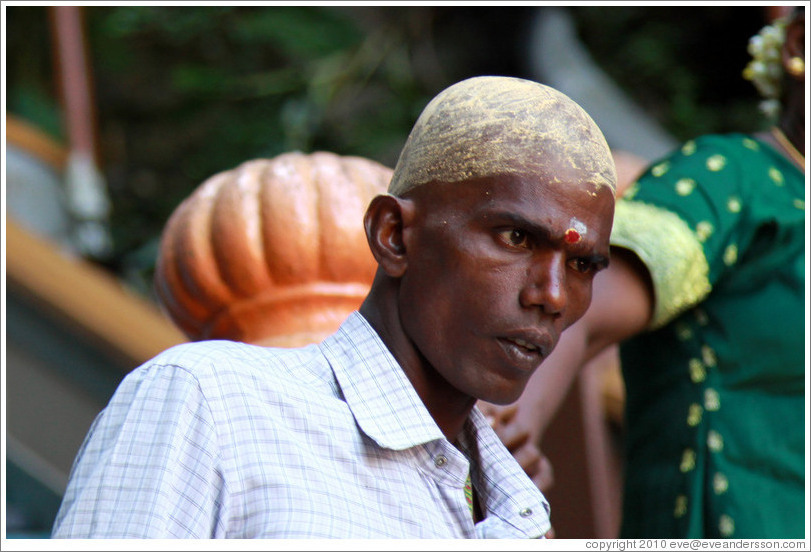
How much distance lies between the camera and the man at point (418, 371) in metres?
1.24

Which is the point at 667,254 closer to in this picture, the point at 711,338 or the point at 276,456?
the point at 711,338

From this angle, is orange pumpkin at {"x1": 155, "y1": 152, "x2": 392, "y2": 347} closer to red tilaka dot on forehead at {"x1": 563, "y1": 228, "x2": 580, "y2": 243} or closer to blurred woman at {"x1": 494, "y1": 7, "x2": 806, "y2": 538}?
blurred woman at {"x1": 494, "y1": 7, "x2": 806, "y2": 538}

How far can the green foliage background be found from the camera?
17.7 ft

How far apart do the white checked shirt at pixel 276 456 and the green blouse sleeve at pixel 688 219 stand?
0.83 metres

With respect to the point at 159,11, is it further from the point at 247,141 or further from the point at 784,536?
the point at 784,536

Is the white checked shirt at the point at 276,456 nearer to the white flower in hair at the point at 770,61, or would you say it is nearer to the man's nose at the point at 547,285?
the man's nose at the point at 547,285

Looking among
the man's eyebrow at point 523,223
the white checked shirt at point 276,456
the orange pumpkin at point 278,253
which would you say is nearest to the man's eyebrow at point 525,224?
the man's eyebrow at point 523,223

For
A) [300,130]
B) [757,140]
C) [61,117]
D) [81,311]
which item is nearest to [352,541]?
[757,140]

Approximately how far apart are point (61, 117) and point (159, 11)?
3.31ft

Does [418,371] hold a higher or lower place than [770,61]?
lower

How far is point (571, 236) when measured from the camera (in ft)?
4.56

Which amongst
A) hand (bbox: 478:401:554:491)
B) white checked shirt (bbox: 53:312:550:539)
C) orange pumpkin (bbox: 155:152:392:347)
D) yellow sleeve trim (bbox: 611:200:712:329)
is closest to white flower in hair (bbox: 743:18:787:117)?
yellow sleeve trim (bbox: 611:200:712:329)

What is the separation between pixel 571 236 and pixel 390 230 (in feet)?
0.77

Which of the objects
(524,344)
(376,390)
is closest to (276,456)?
(376,390)
